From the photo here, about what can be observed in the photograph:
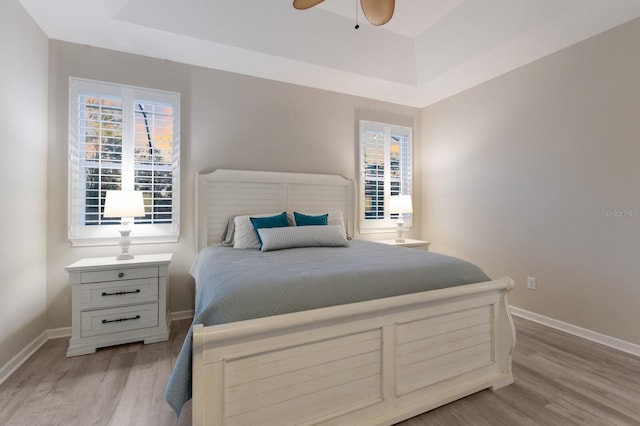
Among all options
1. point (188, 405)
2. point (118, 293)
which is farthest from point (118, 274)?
point (188, 405)

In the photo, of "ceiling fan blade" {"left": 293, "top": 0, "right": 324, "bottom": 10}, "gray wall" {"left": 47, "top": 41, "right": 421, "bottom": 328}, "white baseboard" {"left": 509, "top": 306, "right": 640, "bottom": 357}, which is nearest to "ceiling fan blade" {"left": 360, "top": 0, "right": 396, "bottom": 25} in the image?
"ceiling fan blade" {"left": 293, "top": 0, "right": 324, "bottom": 10}

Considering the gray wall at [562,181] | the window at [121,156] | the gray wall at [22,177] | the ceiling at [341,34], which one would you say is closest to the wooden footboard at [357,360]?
the gray wall at [562,181]

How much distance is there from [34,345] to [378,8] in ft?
11.8

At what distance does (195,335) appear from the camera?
114 cm

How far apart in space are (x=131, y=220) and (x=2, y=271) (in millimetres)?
955

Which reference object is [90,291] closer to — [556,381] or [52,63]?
[52,63]

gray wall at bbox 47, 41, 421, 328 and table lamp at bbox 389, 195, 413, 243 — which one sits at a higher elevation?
gray wall at bbox 47, 41, 421, 328

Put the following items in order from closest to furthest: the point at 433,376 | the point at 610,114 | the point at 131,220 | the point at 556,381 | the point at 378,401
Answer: the point at 378,401
the point at 433,376
the point at 556,381
the point at 610,114
the point at 131,220

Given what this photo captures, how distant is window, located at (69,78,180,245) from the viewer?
2.66 m

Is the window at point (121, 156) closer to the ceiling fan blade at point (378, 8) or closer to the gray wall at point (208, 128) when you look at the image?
the gray wall at point (208, 128)

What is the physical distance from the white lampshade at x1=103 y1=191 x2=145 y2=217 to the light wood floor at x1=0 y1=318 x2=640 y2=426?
1.08 m

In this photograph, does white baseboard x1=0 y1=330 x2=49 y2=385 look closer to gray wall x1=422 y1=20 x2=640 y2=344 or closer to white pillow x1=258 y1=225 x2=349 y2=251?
white pillow x1=258 y1=225 x2=349 y2=251

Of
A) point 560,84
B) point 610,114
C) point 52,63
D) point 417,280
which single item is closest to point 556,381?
point 417,280

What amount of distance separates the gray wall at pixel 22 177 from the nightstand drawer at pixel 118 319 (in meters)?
0.43
